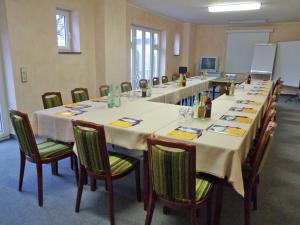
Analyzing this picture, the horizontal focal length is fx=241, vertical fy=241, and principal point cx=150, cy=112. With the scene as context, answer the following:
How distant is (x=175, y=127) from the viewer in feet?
6.64

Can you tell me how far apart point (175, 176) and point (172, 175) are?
19mm

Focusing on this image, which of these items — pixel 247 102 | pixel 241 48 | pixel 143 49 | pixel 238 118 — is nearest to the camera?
pixel 238 118

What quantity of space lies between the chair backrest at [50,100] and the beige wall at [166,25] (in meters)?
3.41

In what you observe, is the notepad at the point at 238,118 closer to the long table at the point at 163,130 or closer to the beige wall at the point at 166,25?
the long table at the point at 163,130

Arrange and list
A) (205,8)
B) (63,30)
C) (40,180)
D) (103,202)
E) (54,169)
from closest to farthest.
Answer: (40,180)
(103,202)
(54,169)
(63,30)
(205,8)

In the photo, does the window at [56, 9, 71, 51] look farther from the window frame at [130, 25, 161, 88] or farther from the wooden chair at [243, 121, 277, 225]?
the wooden chair at [243, 121, 277, 225]

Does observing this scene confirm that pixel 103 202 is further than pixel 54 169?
No

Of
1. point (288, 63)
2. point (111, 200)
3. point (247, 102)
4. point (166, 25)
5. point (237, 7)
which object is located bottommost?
point (111, 200)

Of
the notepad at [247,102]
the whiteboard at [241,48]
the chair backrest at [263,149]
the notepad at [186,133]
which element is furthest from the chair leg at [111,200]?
the whiteboard at [241,48]

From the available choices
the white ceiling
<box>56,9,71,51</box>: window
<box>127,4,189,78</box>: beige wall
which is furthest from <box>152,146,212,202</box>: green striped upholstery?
<box>127,4,189,78</box>: beige wall

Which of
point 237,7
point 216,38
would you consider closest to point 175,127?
point 237,7

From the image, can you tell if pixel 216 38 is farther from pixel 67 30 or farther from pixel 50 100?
pixel 50 100

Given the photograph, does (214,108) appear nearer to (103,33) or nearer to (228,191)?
(228,191)

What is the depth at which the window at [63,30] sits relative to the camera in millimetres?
4245
